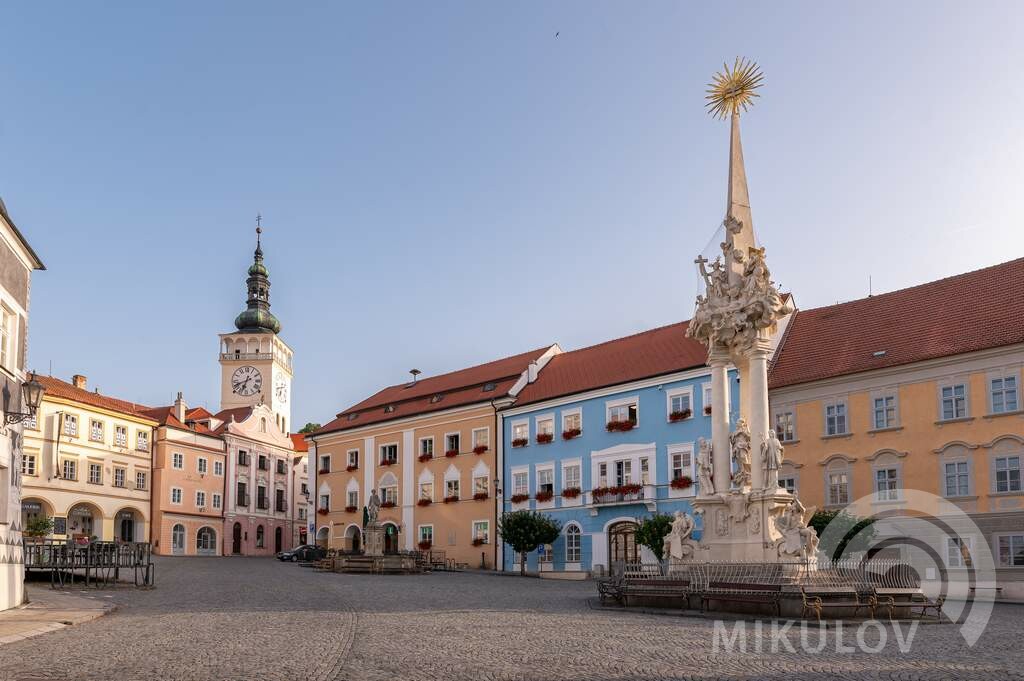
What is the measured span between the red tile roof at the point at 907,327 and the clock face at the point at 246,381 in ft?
186

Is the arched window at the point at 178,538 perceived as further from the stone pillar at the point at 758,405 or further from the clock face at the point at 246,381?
the stone pillar at the point at 758,405

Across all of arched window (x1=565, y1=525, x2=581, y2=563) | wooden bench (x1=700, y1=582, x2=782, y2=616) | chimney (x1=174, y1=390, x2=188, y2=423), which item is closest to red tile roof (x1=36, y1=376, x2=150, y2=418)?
chimney (x1=174, y1=390, x2=188, y2=423)

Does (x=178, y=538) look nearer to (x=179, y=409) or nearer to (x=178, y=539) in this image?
(x=178, y=539)

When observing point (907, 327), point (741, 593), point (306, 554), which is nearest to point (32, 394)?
point (741, 593)

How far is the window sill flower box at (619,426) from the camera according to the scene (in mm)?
43969

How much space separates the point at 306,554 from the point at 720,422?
36.2 m

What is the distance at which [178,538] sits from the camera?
217ft

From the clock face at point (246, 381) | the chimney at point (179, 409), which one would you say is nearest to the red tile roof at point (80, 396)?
the chimney at point (179, 409)

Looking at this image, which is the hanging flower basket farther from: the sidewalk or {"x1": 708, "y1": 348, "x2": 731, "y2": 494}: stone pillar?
the sidewalk

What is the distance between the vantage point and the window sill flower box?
43969 millimetres

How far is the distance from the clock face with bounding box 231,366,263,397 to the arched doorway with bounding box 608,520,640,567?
52.0 meters

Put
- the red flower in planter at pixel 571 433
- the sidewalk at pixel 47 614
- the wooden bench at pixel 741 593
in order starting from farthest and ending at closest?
the red flower in planter at pixel 571 433 → the wooden bench at pixel 741 593 → the sidewalk at pixel 47 614

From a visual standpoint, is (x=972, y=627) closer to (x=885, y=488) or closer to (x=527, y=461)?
(x=885, y=488)

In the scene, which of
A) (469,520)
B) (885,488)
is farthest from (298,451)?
(885,488)
